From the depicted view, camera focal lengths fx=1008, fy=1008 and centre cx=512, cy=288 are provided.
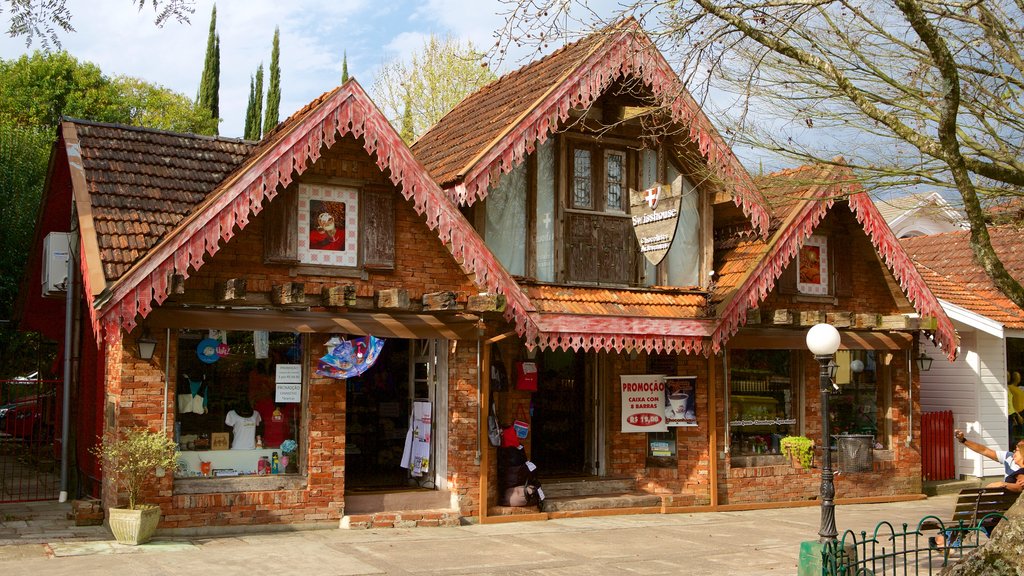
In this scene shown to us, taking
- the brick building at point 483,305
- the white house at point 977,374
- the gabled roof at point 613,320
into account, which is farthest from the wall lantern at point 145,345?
the white house at point 977,374

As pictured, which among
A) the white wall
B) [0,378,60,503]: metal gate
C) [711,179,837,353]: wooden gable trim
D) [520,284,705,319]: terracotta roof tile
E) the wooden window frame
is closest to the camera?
[520,284,705,319]: terracotta roof tile

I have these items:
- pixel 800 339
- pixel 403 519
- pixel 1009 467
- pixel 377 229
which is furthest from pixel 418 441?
pixel 1009 467

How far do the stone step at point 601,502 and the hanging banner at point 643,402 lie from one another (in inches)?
42.6

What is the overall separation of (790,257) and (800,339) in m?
1.72

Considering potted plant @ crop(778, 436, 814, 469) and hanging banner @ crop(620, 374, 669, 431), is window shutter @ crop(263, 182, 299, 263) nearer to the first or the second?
hanging banner @ crop(620, 374, 669, 431)

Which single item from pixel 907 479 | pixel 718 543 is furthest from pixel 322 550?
pixel 907 479

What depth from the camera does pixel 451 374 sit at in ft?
47.3

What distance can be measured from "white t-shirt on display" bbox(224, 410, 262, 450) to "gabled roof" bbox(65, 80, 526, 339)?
6.97 feet

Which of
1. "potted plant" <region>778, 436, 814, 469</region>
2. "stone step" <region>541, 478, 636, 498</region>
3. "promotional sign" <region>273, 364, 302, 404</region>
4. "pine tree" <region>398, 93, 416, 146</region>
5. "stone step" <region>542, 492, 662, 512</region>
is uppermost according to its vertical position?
"pine tree" <region>398, 93, 416, 146</region>

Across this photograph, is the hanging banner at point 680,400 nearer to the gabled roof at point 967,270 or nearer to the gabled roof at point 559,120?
the gabled roof at point 559,120

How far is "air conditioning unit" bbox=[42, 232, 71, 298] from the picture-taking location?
48.6 ft

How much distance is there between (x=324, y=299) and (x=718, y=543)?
6076 mm

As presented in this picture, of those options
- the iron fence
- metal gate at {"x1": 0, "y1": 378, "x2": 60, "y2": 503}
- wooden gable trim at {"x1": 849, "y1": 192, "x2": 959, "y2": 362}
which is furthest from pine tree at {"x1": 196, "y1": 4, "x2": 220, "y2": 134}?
the iron fence

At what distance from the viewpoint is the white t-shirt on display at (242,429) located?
13.4m
